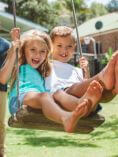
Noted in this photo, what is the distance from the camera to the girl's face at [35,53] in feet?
13.7

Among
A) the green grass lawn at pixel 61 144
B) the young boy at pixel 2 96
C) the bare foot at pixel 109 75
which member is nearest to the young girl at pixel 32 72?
the bare foot at pixel 109 75

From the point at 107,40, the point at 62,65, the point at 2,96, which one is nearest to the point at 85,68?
the point at 62,65

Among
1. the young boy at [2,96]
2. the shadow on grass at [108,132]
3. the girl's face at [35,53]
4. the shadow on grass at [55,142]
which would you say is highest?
the girl's face at [35,53]

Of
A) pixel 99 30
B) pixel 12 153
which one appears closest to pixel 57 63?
pixel 12 153

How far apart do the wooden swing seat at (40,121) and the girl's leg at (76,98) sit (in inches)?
6.6

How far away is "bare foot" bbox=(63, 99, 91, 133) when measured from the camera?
3.32 metres

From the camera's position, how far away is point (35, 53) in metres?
4.20

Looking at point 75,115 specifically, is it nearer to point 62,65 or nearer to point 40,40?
point 62,65

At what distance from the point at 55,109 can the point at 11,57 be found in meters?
0.70

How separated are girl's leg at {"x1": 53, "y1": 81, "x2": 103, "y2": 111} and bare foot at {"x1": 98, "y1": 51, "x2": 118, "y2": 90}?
54 mm

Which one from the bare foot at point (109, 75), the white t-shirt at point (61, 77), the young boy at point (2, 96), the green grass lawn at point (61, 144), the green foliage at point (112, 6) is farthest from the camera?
the green foliage at point (112, 6)

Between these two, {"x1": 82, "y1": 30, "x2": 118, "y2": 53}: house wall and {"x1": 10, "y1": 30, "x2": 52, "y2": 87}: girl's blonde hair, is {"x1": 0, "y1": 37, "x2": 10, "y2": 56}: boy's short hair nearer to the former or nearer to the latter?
{"x1": 10, "y1": 30, "x2": 52, "y2": 87}: girl's blonde hair

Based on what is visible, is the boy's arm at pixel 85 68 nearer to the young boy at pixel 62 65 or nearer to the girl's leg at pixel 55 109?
the young boy at pixel 62 65

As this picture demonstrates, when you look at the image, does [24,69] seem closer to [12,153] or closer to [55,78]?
[55,78]
